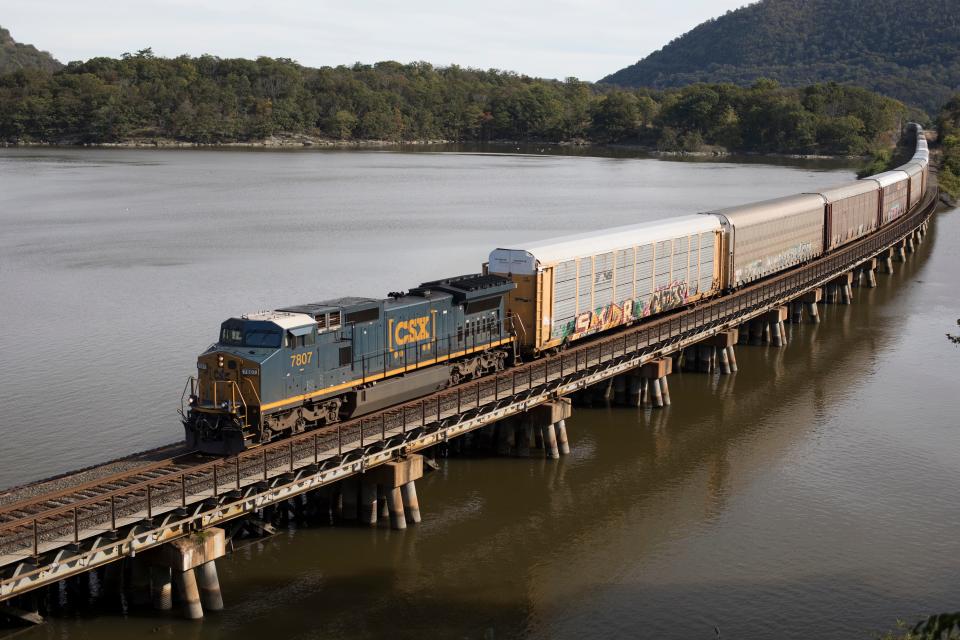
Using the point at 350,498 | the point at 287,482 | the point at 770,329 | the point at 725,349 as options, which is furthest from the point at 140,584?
the point at 770,329

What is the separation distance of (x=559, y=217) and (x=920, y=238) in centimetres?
3388

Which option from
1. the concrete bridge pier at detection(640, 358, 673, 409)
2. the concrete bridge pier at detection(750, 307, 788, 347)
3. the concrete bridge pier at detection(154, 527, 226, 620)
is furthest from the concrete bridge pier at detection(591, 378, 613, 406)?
the concrete bridge pier at detection(154, 527, 226, 620)

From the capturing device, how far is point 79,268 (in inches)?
2854

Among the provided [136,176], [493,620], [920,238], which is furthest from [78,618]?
[136,176]

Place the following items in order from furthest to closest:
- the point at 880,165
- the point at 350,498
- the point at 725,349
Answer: the point at 880,165 → the point at 725,349 → the point at 350,498

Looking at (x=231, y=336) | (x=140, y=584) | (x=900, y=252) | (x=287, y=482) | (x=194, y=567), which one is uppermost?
(x=231, y=336)

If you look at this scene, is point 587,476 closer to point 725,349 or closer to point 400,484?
point 400,484

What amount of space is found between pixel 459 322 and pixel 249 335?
839cm

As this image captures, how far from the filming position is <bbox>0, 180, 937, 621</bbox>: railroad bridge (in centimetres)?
2172

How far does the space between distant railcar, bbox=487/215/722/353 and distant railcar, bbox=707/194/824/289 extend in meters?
1.33

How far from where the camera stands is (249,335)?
89.2 ft

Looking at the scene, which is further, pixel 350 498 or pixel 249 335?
pixel 350 498

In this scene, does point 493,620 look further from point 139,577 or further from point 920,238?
point 920,238

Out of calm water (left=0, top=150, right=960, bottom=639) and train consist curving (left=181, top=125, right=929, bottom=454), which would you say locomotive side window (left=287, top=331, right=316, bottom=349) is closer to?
train consist curving (left=181, top=125, right=929, bottom=454)
